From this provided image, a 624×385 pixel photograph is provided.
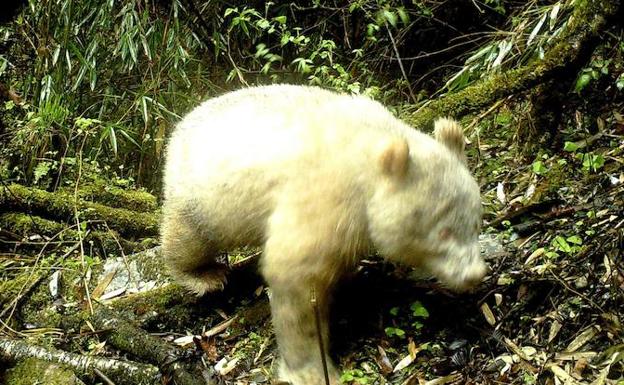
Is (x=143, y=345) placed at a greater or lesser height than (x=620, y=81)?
lesser

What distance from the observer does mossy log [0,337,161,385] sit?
399cm

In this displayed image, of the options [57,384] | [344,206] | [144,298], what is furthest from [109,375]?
[344,206]

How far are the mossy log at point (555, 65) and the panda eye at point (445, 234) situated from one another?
1707 millimetres

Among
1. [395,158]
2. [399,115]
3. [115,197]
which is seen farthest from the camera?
[115,197]

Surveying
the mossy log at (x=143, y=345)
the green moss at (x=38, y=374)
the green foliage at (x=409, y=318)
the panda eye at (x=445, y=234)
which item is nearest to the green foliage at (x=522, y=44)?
the panda eye at (x=445, y=234)

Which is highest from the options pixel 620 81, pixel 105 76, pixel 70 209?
pixel 620 81

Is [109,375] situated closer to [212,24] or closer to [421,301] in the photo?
[421,301]

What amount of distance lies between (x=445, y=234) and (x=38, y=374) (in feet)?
8.39

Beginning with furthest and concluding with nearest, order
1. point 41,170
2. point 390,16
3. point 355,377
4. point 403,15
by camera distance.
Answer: point 403,15 < point 390,16 < point 41,170 < point 355,377

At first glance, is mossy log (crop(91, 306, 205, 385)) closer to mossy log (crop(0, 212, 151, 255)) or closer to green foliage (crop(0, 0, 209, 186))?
mossy log (crop(0, 212, 151, 255))

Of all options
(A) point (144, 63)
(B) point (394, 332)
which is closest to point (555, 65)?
(B) point (394, 332)

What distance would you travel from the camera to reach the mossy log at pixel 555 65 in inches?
197

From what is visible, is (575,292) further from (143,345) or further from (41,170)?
(41,170)

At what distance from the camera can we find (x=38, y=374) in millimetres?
4074
